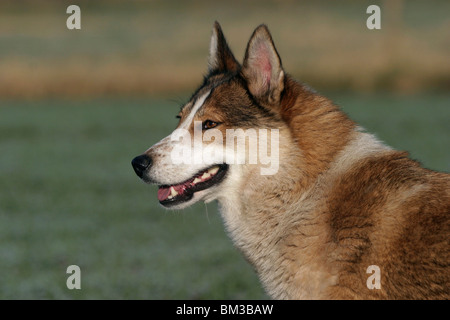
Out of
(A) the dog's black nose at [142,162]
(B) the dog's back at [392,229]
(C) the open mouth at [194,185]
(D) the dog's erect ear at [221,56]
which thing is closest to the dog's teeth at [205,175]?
(C) the open mouth at [194,185]

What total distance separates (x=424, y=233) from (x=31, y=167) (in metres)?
10.8

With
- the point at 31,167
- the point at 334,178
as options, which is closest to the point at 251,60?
the point at 334,178

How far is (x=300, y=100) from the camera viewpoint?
159 inches

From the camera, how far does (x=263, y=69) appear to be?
4.04m

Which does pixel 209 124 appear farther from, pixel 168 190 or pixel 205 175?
pixel 168 190

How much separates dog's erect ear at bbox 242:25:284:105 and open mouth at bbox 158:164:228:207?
485 mm

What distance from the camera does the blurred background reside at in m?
7.05

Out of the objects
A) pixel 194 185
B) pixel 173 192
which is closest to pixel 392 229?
pixel 194 185

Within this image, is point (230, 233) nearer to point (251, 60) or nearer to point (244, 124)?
point (244, 124)

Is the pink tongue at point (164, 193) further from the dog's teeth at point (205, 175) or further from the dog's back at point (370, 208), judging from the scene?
the dog's back at point (370, 208)

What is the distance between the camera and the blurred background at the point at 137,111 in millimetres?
7055

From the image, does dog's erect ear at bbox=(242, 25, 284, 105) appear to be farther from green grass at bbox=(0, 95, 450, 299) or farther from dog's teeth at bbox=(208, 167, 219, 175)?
green grass at bbox=(0, 95, 450, 299)
